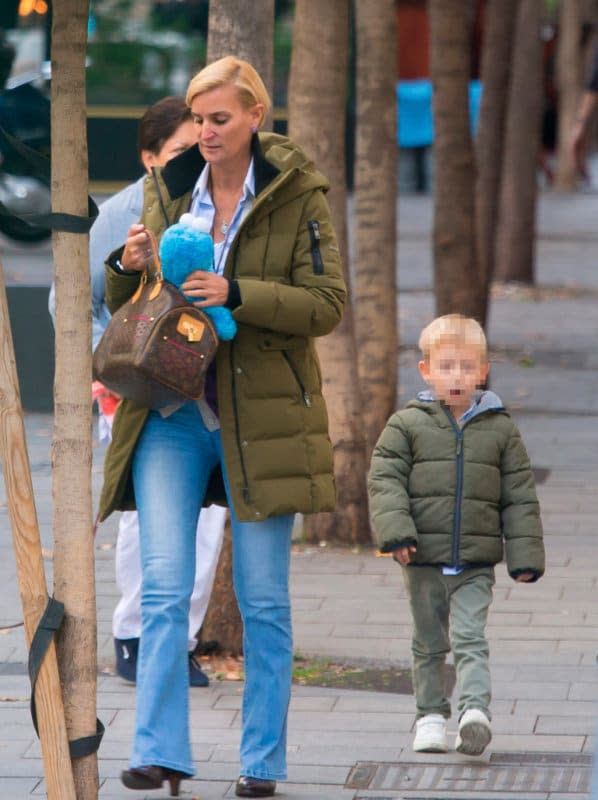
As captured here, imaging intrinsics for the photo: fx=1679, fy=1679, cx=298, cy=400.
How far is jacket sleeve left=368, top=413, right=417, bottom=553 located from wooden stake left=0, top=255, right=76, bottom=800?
1225 millimetres

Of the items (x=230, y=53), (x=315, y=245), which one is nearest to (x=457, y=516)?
(x=315, y=245)

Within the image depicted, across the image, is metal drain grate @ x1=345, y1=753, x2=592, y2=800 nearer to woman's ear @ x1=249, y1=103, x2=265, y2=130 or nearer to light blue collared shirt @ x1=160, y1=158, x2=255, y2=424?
light blue collared shirt @ x1=160, y1=158, x2=255, y2=424

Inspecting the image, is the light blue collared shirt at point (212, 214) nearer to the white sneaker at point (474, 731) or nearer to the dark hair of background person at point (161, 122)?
the dark hair of background person at point (161, 122)

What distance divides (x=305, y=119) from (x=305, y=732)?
10.7 feet

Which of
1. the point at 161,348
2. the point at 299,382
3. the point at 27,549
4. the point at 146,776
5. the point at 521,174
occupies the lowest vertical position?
the point at 146,776

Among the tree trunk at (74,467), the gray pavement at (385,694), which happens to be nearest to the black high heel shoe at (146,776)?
the gray pavement at (385,694)

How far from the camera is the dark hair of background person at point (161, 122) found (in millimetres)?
5402

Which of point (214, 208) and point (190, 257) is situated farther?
point (214, 208)

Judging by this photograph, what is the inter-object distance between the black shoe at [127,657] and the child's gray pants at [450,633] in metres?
1.09

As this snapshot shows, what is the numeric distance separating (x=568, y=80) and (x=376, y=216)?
1867 cm

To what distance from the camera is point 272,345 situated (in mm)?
4328

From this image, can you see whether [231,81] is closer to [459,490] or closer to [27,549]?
[459,490]

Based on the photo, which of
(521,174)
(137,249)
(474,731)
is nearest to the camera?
(137,249)

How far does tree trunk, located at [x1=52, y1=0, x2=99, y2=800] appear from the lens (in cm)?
363
